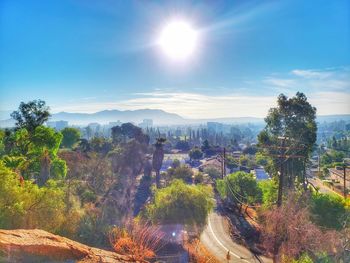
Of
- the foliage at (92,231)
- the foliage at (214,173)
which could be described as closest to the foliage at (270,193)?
the foliage at (92,231)

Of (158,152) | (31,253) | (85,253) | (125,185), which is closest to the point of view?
(31,253)

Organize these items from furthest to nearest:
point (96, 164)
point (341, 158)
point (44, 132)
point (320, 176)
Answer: point (341, 158) < point (320, 176) < point (96, 164) < point (44, 132)

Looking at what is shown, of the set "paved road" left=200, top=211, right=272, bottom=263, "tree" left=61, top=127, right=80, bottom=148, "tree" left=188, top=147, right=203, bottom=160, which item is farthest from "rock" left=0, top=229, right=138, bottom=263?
"tree" left=188, top=147, right=203, bottom=160

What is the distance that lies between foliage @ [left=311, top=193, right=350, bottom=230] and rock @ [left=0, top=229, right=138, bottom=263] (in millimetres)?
9384

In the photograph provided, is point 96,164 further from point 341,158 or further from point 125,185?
point 341,158

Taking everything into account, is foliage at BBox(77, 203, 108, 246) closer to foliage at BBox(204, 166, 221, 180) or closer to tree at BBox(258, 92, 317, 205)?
tree at BBox(258, 92, 317, 205)

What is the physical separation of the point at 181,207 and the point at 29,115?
1015 cm

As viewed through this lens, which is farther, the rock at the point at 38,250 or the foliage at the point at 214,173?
the foliage at the point at 214,173

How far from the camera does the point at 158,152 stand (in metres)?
23.9

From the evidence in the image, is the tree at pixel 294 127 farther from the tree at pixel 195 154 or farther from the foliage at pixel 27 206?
the tree at pixel 195 154

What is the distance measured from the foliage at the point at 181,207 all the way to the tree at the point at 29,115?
881cm

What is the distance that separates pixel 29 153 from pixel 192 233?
879 cm

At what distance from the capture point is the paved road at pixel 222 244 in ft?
35.7

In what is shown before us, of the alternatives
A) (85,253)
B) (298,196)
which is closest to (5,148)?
(85,253)
